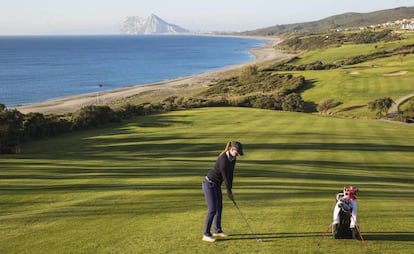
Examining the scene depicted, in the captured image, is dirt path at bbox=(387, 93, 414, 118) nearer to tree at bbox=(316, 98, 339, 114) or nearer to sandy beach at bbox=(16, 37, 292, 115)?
tree at bbox=(316, 98, 339, 114)

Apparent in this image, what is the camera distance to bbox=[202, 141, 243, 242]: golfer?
28.5ft

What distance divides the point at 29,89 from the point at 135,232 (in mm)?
96365

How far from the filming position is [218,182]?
899 centimetres

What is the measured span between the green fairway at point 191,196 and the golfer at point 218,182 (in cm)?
33

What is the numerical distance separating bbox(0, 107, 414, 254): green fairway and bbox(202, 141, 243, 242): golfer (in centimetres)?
33

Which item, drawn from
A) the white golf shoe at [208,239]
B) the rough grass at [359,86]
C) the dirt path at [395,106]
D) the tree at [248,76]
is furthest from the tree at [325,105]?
the white golf shoe at [208,239]

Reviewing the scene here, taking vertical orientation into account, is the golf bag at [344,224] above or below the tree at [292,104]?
above

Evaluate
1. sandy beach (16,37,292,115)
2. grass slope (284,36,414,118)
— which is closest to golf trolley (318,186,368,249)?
grass slope (284,36,414,118)

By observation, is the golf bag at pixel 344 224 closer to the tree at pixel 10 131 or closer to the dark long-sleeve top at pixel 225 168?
the dark long-sleeve top at pixel 225 168

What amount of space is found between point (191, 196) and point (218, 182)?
4425mm

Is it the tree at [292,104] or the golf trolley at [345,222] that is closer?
the golf trolley at [345,222]

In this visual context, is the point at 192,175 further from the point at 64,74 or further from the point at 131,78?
the point at 64,74

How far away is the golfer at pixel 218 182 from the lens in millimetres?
8680

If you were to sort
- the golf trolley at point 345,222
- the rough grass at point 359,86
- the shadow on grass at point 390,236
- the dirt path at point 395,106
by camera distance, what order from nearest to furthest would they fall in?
the golf trolley at point 345,222
the shadow on grass at point 390,236
the dirt path at point 395,106
the rough grass at point 359,86
